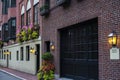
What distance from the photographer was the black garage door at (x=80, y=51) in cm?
1430

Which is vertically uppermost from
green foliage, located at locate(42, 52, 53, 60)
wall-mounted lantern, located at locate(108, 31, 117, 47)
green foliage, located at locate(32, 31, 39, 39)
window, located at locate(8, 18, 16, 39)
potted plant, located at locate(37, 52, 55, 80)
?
window, located at locate(8, 18, 16, 39)

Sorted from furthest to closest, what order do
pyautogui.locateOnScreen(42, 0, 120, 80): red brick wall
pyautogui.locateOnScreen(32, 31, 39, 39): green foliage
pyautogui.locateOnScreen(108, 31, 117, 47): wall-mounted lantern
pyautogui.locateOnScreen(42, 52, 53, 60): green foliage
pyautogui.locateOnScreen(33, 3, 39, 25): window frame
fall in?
pyautogui.locateOnScreen(33, 3, 39, 25): window frame
pyautogui.locateOnScreen(32, 31, 39, 39): green foliage
pyautogui.locateOnScreen(42, 52, 53, 60): green foliage
pyautogui.locateOnScreen(42, 0, 120, 80): red brick wall
pyautogui.locateOnScreen(108, 31, 117, 47): wall-mounted lantern

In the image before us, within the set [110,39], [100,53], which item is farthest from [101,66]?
[110,39]

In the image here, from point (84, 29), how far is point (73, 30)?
1.65 meters

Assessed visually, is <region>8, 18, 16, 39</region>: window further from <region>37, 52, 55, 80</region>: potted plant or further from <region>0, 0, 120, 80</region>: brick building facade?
<region>37, 52, 55, 80</region>: potted plant

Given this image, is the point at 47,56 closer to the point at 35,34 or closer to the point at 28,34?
the point at 35,34

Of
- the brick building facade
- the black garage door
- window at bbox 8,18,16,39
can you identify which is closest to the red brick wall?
the brick building facade

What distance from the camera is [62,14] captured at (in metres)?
18.0

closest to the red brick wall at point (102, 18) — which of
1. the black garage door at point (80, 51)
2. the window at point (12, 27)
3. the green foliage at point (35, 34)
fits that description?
the black garage door at point (80, 51)

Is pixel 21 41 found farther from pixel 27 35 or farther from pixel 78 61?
pixel 78 61

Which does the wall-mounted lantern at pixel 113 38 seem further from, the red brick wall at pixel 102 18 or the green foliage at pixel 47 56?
the green foliage at pixel 47 56

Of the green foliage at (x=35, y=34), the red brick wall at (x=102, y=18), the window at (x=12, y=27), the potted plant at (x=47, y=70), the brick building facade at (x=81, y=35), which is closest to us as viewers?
the red brick wall at (x=102, y=18)

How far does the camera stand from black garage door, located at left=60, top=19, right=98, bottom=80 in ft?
46.9

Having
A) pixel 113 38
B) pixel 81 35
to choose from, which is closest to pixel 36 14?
pixel 81 35
